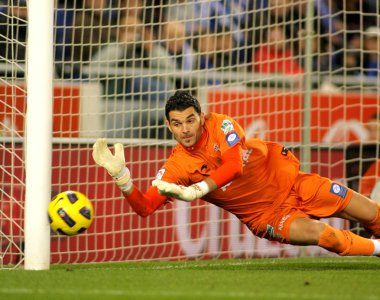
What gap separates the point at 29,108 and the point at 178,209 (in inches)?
96.1

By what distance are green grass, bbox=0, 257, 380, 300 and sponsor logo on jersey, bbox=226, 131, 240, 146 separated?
0.84 m

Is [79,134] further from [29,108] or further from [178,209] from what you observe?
[29,108]

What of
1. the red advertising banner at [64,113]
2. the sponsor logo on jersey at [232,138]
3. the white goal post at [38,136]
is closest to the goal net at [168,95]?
the red advertising banner at [64,113]

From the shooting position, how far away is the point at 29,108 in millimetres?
6598

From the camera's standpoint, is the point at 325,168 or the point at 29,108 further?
the point at 325,168

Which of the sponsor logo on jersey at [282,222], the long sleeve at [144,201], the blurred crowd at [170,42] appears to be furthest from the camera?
the blurred crowd at [170,42]

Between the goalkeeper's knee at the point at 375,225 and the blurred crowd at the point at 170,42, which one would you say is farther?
the blurred crowd at the point at 170,42

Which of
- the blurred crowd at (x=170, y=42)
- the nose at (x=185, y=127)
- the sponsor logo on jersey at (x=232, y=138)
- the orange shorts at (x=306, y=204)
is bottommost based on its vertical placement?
the orange shorts at (x=306, y=204)

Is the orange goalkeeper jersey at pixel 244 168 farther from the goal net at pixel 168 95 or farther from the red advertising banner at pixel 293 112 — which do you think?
the red advertising banner at pixel 293 112

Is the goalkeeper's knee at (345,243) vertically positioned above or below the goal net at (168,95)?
below

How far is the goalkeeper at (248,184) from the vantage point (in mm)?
6164

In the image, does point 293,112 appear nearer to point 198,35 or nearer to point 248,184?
point 198,35

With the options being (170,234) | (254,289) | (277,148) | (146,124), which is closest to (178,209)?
(170,234)

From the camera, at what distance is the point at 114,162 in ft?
19.9
